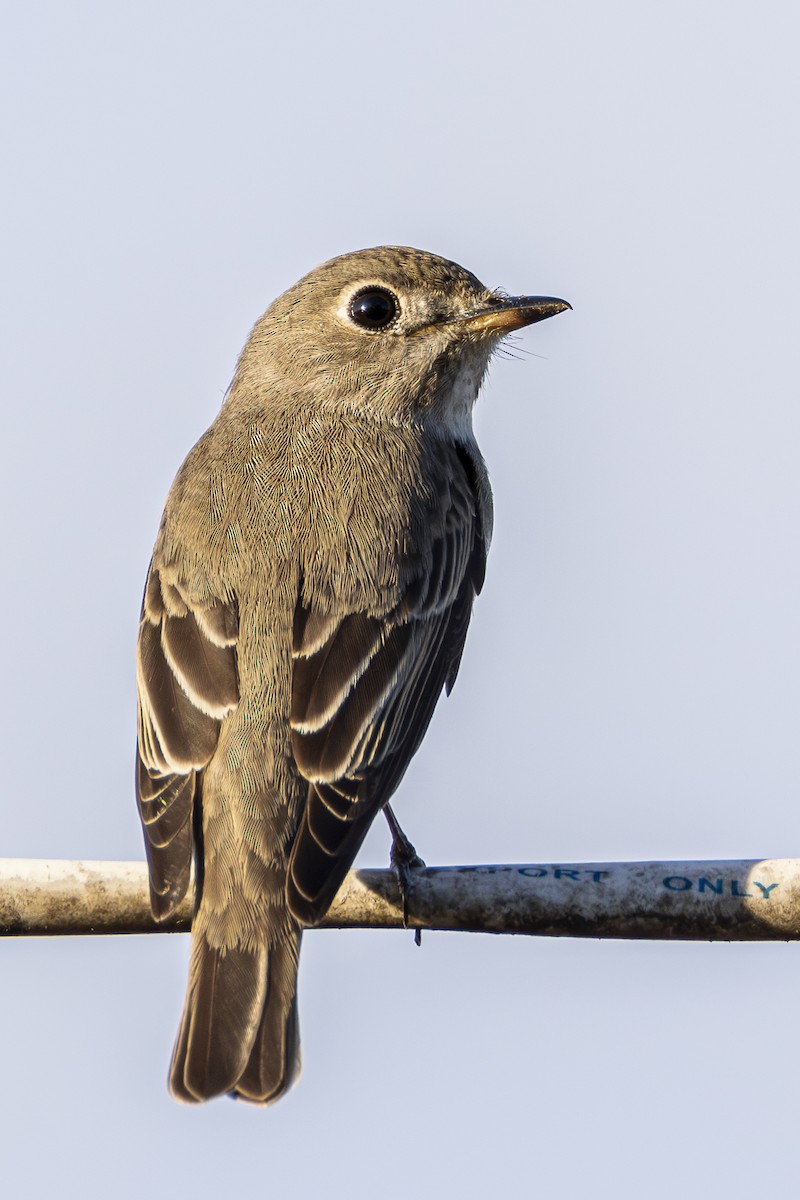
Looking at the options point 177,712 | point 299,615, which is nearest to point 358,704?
point 299,615

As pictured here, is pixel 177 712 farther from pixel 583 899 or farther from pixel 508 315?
pixel 508 315

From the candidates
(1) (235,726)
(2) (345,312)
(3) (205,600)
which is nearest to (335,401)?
(2) (345,312)

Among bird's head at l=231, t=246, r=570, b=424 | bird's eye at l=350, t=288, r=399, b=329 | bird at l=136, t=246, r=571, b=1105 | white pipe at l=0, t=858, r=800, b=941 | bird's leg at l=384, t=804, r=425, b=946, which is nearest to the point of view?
white pipe at l=0, t=858, r=800, b=941

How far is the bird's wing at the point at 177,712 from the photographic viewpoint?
6.64 metres

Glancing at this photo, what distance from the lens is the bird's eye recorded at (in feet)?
→ 29.7

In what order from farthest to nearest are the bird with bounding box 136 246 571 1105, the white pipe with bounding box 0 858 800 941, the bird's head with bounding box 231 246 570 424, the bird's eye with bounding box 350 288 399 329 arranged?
1. the bird's eye with bounding box 350 288 399 329
2. the bird's head with bounding box 231 246 570 424
3. the bird with bounding box 136 246 571 1105
4. the white pipe with bounding box 0 858 800 941

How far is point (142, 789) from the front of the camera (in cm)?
694

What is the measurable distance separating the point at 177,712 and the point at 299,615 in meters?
0.64

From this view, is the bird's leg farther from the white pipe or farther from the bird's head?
the bird's head

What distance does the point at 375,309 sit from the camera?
9.06 meters

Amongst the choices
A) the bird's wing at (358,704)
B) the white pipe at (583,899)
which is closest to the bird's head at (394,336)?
the bird's wing at (358,704)

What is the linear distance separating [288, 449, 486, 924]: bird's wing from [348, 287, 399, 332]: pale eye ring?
127 cm

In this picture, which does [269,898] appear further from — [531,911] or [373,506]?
[373,506]

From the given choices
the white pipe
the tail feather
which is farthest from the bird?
the white pipe
